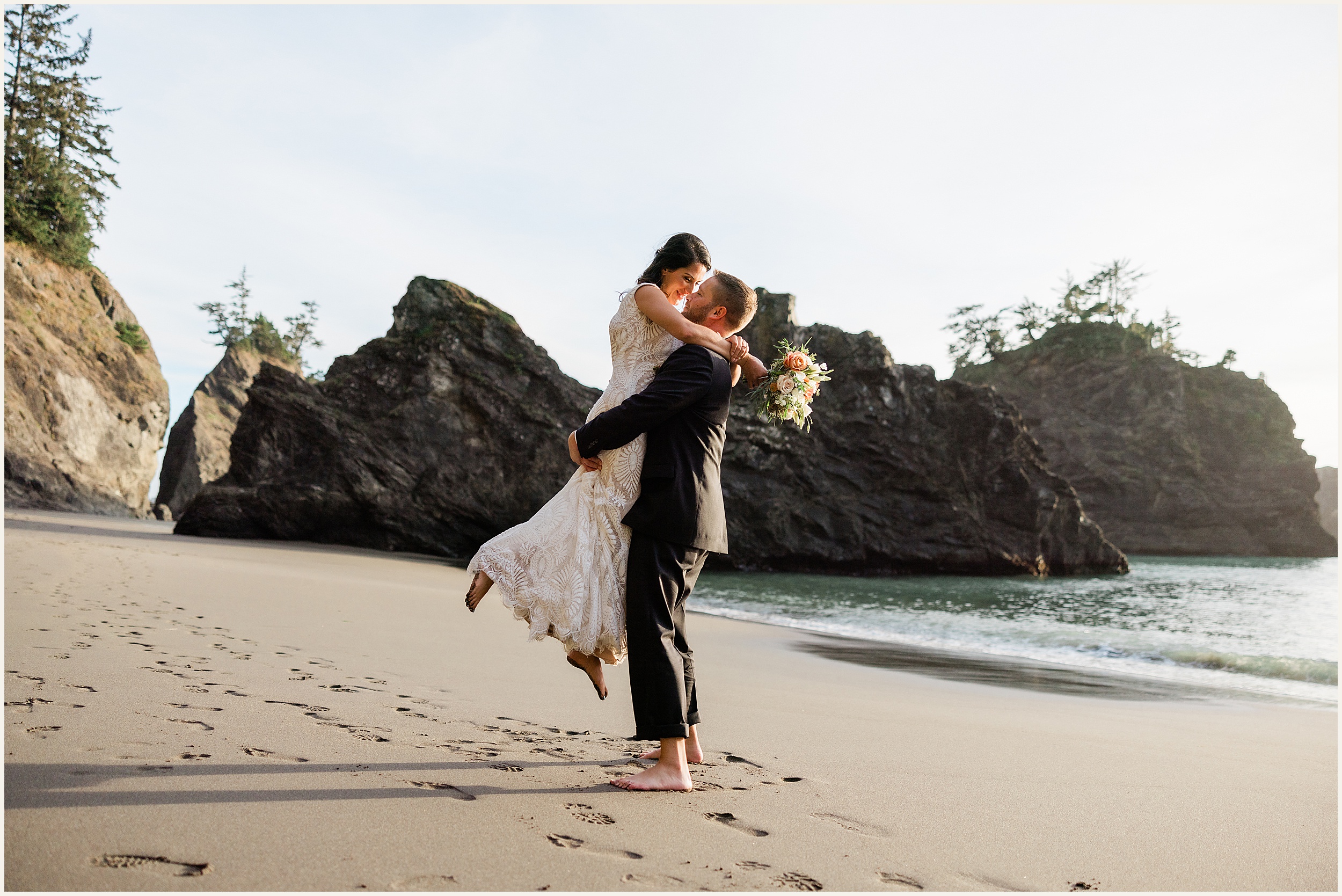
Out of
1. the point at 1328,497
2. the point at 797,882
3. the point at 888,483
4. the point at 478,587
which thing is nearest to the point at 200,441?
the point at 888,483

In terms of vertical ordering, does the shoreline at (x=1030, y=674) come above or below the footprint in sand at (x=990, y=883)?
below

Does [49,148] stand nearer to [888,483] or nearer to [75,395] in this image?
[75,395]

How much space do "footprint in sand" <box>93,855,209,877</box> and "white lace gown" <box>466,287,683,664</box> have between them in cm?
126

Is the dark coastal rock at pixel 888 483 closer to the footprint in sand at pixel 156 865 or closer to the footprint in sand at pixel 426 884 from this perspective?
the footprint in sand at pixel 426 884

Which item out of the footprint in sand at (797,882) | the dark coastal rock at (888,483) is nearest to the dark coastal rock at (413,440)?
the dark coastal rock at (888,483)

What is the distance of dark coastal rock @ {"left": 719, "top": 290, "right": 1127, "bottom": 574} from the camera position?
25.0 metres

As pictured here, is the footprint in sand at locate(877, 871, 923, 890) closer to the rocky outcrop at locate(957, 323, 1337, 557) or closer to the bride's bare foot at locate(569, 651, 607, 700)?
the bride's bare foot at locate(569, 651, 607, 700)

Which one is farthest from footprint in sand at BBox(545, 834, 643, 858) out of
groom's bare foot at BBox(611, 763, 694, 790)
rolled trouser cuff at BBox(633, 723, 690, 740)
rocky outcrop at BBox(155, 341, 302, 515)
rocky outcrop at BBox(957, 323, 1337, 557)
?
rocky outcrop at BBox(957, 323, 1337, 557)

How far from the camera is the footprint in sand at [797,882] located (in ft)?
6.41

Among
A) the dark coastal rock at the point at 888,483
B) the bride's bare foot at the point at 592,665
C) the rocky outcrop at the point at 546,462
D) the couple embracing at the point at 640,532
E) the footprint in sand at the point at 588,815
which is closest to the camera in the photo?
the footprint in sand at the point at 588,815

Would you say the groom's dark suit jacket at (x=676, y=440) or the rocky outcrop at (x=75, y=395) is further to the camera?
the rocky outcrop at (x=75, y=395)

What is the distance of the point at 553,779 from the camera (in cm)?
272

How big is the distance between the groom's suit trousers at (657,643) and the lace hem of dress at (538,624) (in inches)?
4.1

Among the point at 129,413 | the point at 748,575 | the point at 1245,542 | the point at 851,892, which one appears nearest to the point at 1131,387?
the point at 1245,542
